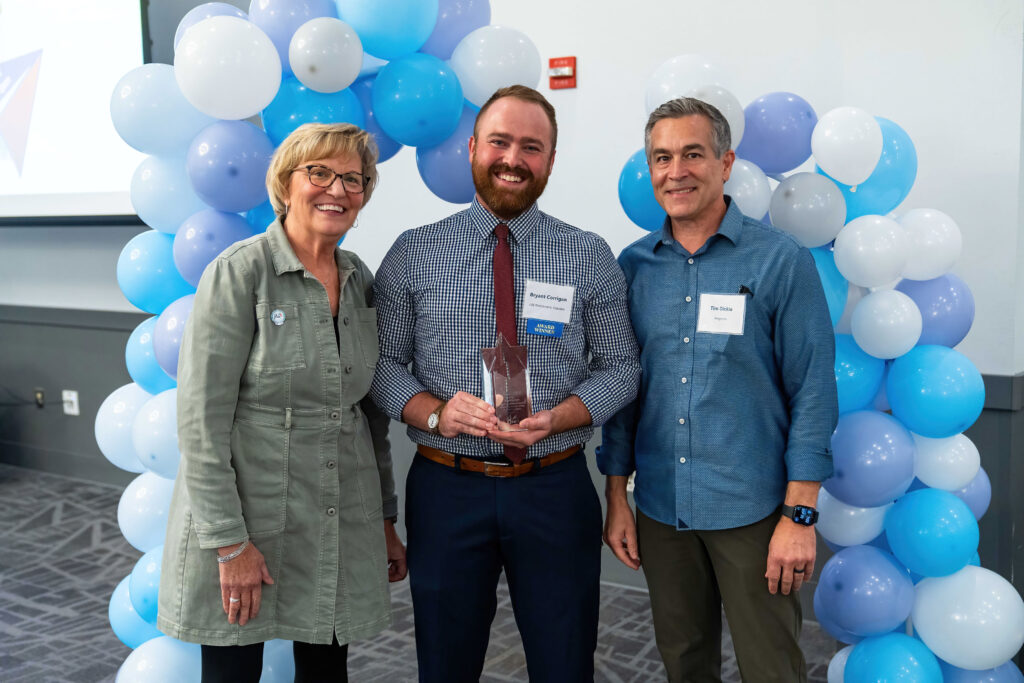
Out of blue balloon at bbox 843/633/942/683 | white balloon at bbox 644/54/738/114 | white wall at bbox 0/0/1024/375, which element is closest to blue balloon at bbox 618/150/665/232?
white balloon at bbox 644/54/738/114

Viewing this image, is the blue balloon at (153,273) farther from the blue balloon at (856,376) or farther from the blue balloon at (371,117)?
the blue balloon at (856,376)

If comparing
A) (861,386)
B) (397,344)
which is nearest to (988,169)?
(861,386)

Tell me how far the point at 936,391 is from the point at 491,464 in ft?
3.76

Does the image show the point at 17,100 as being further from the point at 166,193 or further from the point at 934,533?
the point at 934,533

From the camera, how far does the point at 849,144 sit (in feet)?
6.56

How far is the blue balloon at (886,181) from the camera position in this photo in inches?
83.7

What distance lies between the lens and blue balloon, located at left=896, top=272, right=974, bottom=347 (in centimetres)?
215

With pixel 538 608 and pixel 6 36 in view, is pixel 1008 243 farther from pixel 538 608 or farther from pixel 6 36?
pixel 6 36

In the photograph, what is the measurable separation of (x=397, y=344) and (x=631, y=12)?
7.00ft

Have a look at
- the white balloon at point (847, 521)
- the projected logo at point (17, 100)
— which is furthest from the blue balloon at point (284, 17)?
the projected logo at point (17, 100)

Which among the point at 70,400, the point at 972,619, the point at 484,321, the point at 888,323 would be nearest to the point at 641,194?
the point at 484,321

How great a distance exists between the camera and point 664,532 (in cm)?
189

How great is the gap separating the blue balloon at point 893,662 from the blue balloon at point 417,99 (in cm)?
179

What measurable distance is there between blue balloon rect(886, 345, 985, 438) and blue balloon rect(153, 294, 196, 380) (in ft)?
5.99
